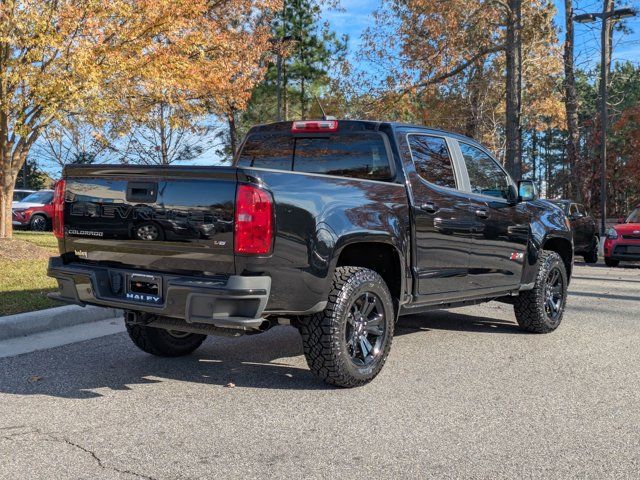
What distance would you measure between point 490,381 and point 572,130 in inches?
1041

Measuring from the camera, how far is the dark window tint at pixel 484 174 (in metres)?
6.35

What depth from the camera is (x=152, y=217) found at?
4.41m

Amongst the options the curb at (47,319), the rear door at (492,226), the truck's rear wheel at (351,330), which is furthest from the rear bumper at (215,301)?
the rear door at (492,226)

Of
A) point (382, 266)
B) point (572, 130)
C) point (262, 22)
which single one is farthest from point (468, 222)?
point (572, 130)

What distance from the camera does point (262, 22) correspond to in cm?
2458

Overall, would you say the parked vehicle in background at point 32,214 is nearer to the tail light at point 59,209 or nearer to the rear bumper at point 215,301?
the tail light at point 59,209

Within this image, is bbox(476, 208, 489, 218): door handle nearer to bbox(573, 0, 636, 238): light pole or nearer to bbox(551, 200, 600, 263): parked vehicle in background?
bbox(551, 200, 600, 263): parked vehicle in background

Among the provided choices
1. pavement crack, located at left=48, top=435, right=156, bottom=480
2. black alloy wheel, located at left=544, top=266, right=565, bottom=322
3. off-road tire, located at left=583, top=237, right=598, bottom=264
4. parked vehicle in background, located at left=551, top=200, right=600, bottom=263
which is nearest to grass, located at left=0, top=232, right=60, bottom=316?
pavement crack, located at left=48, top=435, right=156, bottom=480

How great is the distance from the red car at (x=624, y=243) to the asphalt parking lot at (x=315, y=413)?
9595 millimetres

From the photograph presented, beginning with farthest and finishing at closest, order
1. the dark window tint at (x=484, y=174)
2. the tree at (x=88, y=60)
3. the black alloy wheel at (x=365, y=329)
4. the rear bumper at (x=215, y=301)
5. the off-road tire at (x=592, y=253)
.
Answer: the off-road tire at (x=592, y=253)
the tree at (x=88, y=60)
the dark window tint at (x=484, y=174)
the black alloy wheel at (x=365, y=329)
the rear bumper at (x=215, y=301)

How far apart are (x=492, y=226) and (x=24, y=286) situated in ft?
19.2

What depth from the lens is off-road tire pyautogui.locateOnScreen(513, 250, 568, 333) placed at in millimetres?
6953

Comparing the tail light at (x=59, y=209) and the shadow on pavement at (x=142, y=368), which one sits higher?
the tail light at (x=59, y=209)

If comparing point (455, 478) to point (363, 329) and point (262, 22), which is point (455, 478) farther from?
point (262, 22)
